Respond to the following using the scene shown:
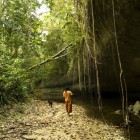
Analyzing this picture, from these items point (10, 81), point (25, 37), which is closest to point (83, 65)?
point (10, 81)

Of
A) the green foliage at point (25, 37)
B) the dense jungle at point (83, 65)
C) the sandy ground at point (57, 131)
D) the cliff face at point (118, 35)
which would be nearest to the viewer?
the sandy ground at point (57, 131)

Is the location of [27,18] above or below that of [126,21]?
above

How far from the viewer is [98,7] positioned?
29.2 ft

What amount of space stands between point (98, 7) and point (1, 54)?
20.1ft

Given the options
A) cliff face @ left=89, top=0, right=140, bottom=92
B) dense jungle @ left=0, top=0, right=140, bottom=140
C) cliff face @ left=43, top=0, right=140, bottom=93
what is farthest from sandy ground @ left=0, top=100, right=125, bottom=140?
cliff face @ left=89, top=0, right=140, bottom=92

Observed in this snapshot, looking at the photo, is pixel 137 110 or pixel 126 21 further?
pixel 137 110

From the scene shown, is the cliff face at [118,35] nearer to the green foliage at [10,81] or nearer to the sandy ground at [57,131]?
the sandy ground at [57,131]

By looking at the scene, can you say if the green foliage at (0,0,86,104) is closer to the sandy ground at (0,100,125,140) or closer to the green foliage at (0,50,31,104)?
the green foliage at (0,50,31,104)

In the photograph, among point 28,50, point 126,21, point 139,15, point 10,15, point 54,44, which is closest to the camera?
point 139,15

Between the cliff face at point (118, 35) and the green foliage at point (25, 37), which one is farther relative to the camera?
the green foliage at point (25, 37)

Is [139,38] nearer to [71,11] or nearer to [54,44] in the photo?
[71,11]

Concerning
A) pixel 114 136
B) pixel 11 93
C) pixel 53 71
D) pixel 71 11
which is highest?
pixel 71 11

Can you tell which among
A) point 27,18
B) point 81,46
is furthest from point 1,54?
point 27,18

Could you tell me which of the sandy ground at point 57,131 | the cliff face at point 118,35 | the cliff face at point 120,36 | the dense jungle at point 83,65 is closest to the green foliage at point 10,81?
the dense jungle at point 83,65
